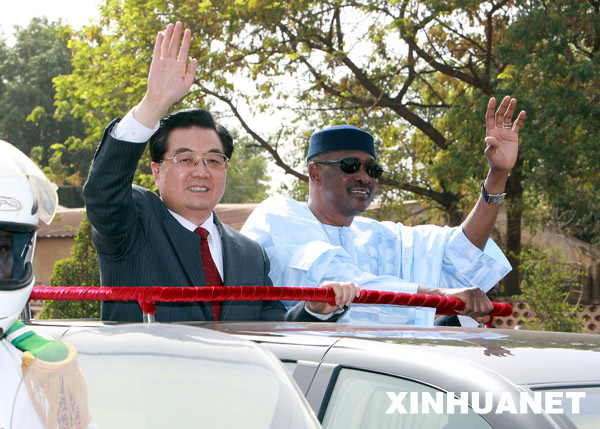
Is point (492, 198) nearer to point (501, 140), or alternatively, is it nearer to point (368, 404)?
point (501, 140)

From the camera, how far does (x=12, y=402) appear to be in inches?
49.2

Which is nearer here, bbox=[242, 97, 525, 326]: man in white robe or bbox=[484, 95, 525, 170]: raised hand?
bbox=[242, 97, 525, 326]: man in white robe

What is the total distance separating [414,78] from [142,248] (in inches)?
428

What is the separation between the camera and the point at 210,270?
293cm

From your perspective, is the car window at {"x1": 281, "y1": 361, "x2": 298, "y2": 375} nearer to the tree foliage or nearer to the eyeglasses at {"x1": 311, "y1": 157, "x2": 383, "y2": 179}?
the eyeglasses at {"x1": 311, "y1": 157, "x2": 383, "y2": 179}

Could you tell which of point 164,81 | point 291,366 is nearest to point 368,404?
point 291,366

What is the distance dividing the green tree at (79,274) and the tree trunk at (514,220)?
6197mm

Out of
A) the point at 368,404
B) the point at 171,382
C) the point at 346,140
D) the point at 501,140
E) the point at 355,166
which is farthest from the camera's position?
the point at 346,140

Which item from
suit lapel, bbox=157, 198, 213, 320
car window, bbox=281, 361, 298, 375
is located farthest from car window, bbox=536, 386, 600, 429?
suit lapel, bbox=157, 198, 213, 320

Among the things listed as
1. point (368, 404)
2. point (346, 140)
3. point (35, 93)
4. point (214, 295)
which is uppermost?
point (35, 93)

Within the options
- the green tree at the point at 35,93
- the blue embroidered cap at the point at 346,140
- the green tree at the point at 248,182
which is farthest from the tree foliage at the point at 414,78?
the green tree at the point at 248,182

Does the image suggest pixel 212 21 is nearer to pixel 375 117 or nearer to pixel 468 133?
pixel 375 117

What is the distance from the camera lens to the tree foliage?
409 inches

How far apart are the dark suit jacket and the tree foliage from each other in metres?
7.93
